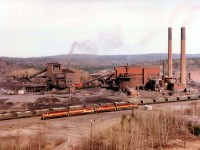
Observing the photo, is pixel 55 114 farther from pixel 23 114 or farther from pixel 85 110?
pixel 85 110

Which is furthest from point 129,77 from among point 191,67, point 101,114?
point 191,67

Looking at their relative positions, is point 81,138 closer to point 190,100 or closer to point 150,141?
point 150,141

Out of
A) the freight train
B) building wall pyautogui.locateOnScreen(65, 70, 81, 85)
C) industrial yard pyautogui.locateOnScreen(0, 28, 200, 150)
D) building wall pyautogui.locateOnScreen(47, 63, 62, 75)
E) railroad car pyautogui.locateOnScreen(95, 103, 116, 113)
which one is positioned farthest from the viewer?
building wall pyautogui.locateOnScreen(47, 63, 62, 75)

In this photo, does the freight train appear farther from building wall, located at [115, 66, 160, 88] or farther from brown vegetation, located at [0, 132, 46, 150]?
building wall, located at [115, 66, 160, 88]

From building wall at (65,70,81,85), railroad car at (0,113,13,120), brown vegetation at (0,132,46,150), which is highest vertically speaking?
building wall at (65,70,81,85)

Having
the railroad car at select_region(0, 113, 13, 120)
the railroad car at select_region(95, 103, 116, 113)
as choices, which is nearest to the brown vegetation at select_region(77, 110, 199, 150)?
the railroad car at select_region(95, 103, 116, 113)

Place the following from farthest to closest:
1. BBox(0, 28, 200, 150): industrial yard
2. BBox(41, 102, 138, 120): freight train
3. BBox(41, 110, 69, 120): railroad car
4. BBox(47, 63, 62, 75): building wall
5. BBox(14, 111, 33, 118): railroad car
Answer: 1. BBox(47, 63, 62, 75): building wall
2. BBox(14, 111, 33, 118): railroad car
3. BBox(41, 102, 138, 120): freight train
4. BBox(41, 110, 69, 120): railroad car
5. BBox(0, 28, 200, 150): industrial yard

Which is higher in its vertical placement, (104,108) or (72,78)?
(72,78)

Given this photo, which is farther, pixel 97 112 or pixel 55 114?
pixel 97 112

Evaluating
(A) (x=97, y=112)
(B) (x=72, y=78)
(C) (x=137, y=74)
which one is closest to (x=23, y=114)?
(A) (x=97, y=112)

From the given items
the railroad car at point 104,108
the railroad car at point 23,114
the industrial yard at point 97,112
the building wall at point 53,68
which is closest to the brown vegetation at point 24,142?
the industrial yard at point 97,112

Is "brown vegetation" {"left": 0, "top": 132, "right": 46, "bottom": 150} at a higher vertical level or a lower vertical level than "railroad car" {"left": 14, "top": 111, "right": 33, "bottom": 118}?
lower

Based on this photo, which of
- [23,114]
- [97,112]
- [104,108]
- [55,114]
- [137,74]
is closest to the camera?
[55,114]

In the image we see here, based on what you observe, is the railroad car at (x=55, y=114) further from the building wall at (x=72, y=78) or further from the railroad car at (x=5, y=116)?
the building wall at (x=72, y=78)
